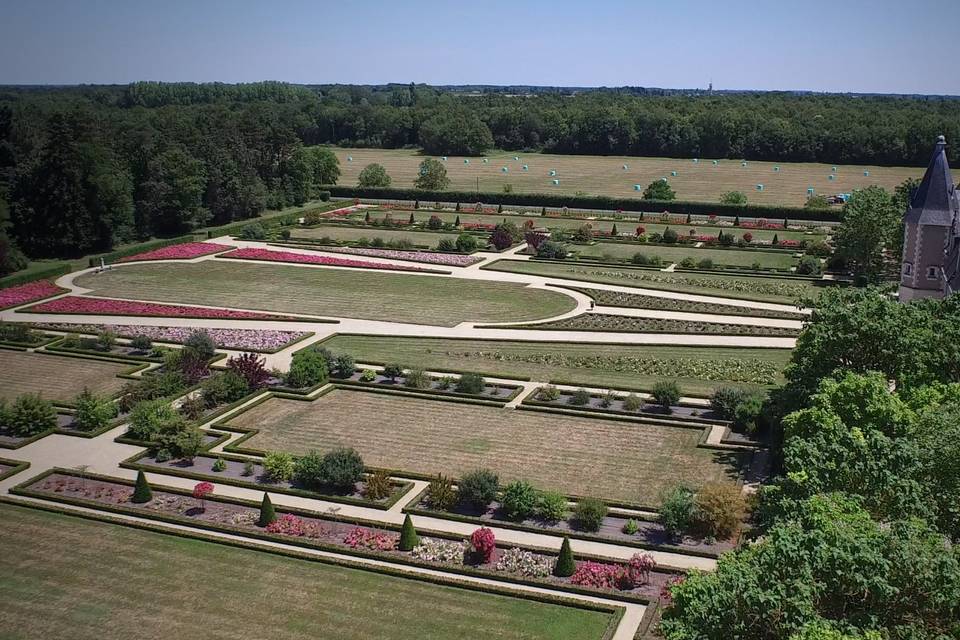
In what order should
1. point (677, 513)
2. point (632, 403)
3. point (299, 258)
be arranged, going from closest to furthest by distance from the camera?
point (677, 513)
point (632, 403)
point (299, 258)

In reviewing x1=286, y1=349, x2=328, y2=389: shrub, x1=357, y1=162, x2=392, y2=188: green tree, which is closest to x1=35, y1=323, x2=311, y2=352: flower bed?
x1=286, y1=349, x2=328, y2=389: shrub

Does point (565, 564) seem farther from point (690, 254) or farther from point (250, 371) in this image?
point (690, 254)

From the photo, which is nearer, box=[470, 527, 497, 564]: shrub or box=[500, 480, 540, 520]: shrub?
box=[470, 527, 497, 564]: shrub

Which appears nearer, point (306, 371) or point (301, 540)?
point (301, 540)

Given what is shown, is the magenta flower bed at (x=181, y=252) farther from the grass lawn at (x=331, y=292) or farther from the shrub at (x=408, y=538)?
the shrub at (x=408, y=538)

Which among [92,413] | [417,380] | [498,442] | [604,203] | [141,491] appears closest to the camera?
[141,491]

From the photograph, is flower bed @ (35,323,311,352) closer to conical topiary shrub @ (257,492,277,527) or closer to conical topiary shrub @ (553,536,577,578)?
conical topiary shrub @ (257,492,277,527)

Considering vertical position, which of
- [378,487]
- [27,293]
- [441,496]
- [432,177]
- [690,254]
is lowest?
[378,487]

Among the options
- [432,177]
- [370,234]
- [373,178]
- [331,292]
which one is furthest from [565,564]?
[373,178]
